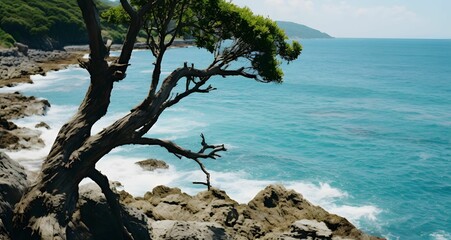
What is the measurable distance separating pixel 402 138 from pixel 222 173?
24.3 meters

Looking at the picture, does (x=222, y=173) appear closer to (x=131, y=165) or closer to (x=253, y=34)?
(x=131, y=165)

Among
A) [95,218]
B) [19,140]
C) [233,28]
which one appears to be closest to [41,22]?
[19,140]

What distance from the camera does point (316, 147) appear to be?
41.5 m

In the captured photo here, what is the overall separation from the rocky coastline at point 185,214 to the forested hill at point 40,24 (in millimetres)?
94786

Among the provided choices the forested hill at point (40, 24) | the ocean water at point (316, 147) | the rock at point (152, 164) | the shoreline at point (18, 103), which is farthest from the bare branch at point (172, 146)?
the forested hill at point (40, 24)

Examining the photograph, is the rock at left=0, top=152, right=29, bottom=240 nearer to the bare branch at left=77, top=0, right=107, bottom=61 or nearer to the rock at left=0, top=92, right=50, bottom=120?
the bare branch at left=77, top=0, right=107, bottom=61

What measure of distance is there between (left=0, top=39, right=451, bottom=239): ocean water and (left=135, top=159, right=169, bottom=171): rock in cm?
52

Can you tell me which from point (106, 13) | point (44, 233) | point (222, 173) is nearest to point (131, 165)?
point (222, 173)

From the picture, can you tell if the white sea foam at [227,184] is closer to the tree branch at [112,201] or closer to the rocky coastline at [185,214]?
the rocky coastline at [185,214]

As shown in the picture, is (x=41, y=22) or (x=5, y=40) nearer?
(x=5, y=40)

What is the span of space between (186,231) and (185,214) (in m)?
4.56

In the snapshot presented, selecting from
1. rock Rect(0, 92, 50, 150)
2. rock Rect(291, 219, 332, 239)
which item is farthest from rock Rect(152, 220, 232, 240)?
rock Rect(0, 92, 50, 150)

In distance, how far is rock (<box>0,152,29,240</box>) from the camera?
10.2 m

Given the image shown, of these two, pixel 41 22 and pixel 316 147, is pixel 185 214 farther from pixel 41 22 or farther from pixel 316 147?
pixel 41 22
